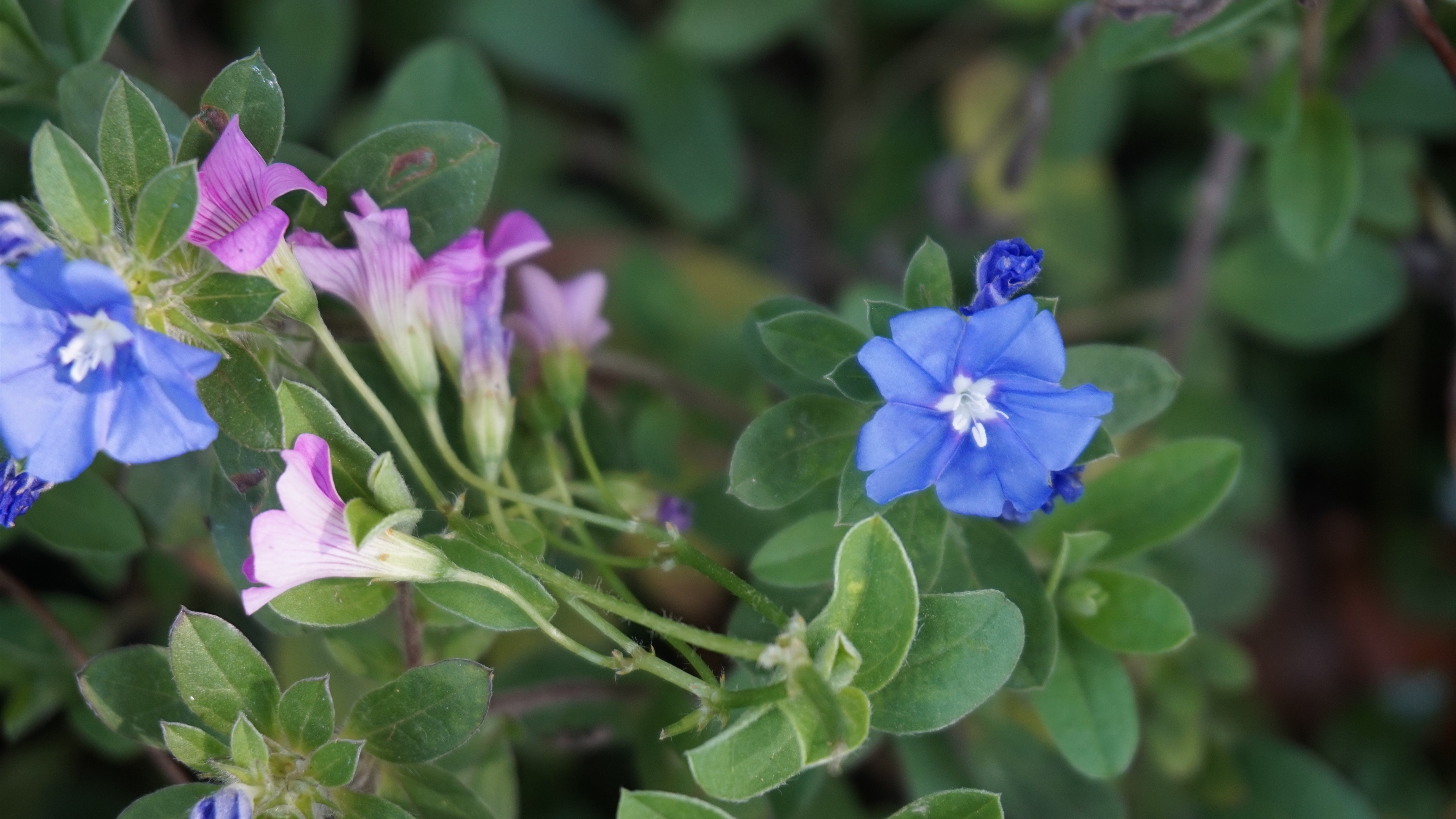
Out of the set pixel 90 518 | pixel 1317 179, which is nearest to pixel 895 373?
pixel 90 518

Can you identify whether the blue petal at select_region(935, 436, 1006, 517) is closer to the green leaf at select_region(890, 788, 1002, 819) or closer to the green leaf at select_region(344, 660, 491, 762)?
the green leaf at select_region(890, 788, 1002, 819)

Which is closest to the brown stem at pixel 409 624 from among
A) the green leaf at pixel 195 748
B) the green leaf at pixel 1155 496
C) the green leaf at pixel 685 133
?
the green leaf at pixel 195 748

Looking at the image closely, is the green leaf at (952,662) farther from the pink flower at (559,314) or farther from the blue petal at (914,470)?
the pink flower at (559,314)

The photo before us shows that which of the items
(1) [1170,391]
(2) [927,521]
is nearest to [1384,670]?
(1) [1170,391]

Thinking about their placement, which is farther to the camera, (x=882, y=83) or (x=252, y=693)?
(x=882, y=83)

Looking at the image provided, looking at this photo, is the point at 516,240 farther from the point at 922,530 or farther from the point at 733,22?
the point at 733,22

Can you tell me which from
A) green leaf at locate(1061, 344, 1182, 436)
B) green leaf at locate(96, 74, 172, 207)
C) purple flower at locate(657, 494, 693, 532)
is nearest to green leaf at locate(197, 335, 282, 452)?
green leaf at locate(96, 74, 172, 207)

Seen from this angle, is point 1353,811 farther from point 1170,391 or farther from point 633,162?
point 633,162
